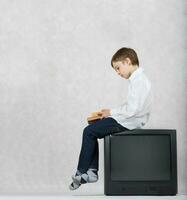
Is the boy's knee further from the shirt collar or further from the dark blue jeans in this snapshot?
the shirt collar

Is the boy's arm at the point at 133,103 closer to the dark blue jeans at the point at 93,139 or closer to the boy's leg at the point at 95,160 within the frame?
the dark blue jeans at the point at 93,139

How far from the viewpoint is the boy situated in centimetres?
287

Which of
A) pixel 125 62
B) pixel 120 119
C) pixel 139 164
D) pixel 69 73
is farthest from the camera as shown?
pixel 69 73

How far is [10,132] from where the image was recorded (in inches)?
120

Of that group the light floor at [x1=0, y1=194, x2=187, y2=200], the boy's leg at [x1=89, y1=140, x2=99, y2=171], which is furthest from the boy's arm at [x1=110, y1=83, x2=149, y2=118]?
the light floor at [x1=0, y1=194, x2=187, y2=200]

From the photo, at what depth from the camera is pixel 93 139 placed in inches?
115

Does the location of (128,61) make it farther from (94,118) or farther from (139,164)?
(139,164)

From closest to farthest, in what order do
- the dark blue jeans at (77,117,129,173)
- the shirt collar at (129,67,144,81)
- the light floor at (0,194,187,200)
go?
the light floor at (0,194,187,200) < the dark blue jeans at (77,117,129,173) < the shirt collar at (129,67,144,81)

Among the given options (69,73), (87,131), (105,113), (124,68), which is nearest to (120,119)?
(105,113)

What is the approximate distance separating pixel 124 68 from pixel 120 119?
1.01 feet

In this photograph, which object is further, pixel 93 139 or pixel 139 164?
pixel 93 139

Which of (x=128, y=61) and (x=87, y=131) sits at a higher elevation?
(x=128, y=61)

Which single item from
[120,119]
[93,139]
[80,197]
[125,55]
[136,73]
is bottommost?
[80,197]

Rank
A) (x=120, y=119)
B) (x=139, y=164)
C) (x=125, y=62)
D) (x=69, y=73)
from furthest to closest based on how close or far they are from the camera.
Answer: (x=69, y=73) < (x=125, y=62) < (x=120, y=119) < (x=139, y=164)
